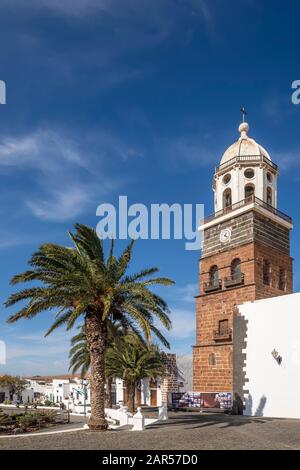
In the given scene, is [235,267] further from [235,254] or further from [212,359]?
[212,359]

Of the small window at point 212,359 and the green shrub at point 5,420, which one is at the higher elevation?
the small window at point 212,359

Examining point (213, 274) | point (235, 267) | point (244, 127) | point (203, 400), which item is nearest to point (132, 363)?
point (203, 400)

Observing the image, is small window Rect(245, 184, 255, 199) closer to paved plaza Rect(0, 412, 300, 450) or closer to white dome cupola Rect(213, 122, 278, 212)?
white dome cupola Rect(213, 122, 278, 212)

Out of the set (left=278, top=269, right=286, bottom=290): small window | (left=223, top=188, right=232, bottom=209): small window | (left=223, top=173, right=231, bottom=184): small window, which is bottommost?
(left=278, top=269, right=286, bottom=290): small window

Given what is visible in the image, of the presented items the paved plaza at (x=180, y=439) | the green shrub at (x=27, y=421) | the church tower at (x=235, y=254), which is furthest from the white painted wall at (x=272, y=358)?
the green shrub at (x=27, y=421)

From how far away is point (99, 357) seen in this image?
17.6m

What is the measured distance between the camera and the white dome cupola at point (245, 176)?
3145 centimetres

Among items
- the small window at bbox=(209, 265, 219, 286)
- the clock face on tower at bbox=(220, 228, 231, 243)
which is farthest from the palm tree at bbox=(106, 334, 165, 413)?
the clock face on tower at bbox=(220, 228, 231, 243)

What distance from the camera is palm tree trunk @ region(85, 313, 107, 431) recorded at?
17.3 m

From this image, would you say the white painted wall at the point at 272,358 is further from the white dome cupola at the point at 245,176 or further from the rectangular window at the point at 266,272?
the white dome cupola at the point at 245,176

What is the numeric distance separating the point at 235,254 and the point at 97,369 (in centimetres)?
1528

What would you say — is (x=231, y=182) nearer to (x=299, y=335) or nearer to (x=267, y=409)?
(x=299, y=335)

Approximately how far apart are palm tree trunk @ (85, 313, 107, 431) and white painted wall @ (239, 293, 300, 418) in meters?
9.95
